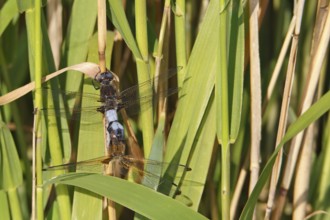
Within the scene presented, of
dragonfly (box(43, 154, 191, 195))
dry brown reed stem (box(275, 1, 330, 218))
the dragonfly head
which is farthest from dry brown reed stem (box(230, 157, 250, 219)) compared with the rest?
the dragonfly head

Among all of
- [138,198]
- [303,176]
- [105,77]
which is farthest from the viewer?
[303,176]

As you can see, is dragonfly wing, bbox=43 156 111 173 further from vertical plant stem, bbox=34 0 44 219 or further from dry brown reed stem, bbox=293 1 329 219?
dry brown reed stem, bbox=293 1 329 219

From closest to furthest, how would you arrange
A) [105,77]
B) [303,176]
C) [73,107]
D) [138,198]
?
[138,198] < [105,77] < [73,107] < [303,176]

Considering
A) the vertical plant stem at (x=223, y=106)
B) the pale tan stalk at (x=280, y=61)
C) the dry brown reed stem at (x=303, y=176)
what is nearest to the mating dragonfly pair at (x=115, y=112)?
the vertical plant stem at (x=223, y=106)

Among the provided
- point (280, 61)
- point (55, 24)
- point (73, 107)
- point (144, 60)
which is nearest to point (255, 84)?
point (280, 61)

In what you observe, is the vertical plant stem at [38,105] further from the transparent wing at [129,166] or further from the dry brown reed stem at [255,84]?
the dry brown reed stem at [255,84]

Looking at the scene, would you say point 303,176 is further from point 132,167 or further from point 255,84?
point 132,167

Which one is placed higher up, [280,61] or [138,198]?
[280,61]
